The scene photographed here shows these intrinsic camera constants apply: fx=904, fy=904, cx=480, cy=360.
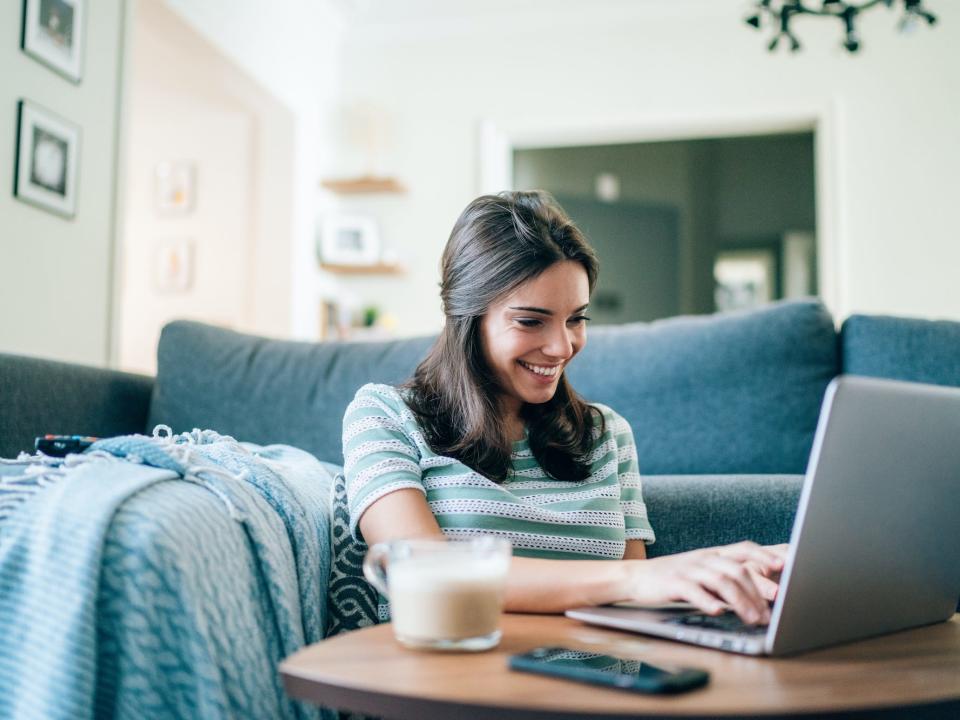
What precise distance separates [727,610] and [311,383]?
3.97ft

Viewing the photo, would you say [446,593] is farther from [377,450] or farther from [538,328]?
[538,328]

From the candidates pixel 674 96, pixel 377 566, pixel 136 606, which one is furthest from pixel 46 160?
pixel 674 96

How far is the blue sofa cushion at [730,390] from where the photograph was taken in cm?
175

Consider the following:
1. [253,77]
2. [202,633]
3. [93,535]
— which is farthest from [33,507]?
[253,77]

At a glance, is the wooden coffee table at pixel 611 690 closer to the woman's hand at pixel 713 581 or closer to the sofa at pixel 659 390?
the woman's hand at pixel 713 581

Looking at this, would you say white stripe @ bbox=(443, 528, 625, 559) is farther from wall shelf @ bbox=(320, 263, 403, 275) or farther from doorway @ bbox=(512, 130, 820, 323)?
doorway @ bbox=(512, 130, 820, 323)

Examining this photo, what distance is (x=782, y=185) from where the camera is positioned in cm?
569

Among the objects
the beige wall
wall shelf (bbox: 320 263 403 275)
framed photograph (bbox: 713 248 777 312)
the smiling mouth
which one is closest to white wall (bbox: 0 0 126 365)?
the beige wall

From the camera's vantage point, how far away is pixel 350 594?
1.20 meters

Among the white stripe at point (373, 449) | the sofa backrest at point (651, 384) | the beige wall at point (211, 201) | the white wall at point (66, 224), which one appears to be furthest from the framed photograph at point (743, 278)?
the white stripe at point (373, 449)

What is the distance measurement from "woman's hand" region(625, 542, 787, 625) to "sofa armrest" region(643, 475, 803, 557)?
59 cm

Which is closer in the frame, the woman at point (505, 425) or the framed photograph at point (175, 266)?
the woman at point (505, 425)

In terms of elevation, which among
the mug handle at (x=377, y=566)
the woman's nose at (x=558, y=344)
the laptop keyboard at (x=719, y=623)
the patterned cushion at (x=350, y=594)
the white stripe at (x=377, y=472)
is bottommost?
the patterned cushion at (x=350, y=594)

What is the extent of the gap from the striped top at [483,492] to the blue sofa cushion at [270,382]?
0.54m
